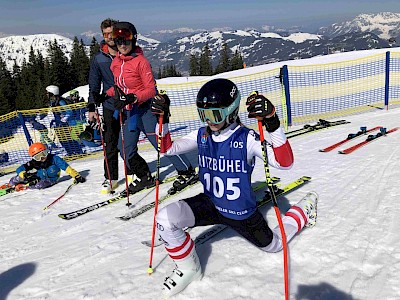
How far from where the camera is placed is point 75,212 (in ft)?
18.1

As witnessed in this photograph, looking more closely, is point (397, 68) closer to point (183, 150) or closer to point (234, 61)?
point (183, 150)

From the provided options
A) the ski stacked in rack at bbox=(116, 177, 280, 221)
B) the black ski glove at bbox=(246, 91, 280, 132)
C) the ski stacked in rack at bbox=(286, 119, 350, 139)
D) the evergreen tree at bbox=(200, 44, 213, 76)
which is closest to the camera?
the black ski glove at bbox=(246, 91, 280, 132)

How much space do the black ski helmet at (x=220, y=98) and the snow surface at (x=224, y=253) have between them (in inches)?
61.0

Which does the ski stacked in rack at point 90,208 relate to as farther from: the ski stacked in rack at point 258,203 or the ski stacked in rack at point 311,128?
the ski stacked in rack at point 311,128

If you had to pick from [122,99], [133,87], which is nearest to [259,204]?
[122,99]

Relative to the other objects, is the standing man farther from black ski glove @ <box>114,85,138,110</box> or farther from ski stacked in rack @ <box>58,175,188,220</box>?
black ski glove @ <box>114,85,138,110</box>

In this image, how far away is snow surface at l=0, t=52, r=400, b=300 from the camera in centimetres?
332

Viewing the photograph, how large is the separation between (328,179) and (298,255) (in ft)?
8.15

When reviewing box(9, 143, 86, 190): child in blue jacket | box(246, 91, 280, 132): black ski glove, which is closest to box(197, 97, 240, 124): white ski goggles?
box(246, 91, 280, 132): black ski glove

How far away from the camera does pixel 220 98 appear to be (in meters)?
3.14

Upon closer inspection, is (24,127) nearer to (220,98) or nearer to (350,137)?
(350,137)

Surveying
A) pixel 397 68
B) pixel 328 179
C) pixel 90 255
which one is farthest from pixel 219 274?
pixel 397 68

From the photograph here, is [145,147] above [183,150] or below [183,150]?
below

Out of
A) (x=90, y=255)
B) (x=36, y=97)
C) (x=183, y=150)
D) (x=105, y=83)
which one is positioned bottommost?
(x=36, y=97)
